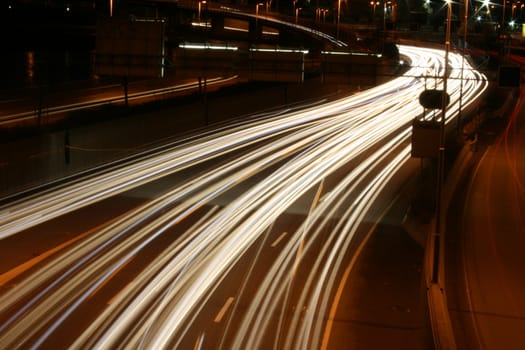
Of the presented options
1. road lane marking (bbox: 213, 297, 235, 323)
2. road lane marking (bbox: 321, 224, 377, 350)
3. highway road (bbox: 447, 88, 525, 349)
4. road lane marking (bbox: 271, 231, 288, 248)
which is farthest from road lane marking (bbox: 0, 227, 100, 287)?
highway road (bbox: 447, 88, 525, 349)

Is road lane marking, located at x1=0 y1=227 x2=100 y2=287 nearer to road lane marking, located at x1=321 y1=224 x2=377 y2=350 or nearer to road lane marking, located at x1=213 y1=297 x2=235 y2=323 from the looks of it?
road lane marking, located at x1=213 y1=297 x2=235 y2=323

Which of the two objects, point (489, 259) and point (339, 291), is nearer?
point (339, 291)

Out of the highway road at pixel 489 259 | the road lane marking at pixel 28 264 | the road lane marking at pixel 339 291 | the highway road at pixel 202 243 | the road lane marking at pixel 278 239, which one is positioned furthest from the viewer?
the road lane marking at pixel 278 239

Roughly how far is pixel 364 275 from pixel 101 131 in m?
23.4

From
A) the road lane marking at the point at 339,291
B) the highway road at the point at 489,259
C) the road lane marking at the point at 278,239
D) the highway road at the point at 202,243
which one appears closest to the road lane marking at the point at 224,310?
the highway road at the point at 202,243

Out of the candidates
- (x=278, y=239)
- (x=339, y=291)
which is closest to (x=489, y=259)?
A: (x=278, y=239)

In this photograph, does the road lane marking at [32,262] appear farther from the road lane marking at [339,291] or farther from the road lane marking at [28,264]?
the road lane marking at [339,291]

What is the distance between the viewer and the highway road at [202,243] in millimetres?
12898

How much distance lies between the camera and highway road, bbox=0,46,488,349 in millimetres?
12898

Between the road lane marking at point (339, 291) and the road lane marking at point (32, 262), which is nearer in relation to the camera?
the road lane marking at point (339, 291)

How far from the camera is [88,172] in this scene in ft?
95.0

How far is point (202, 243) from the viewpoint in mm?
18375

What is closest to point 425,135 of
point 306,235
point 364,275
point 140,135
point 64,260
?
point 306,235

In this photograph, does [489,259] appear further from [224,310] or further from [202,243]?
[224,310]
